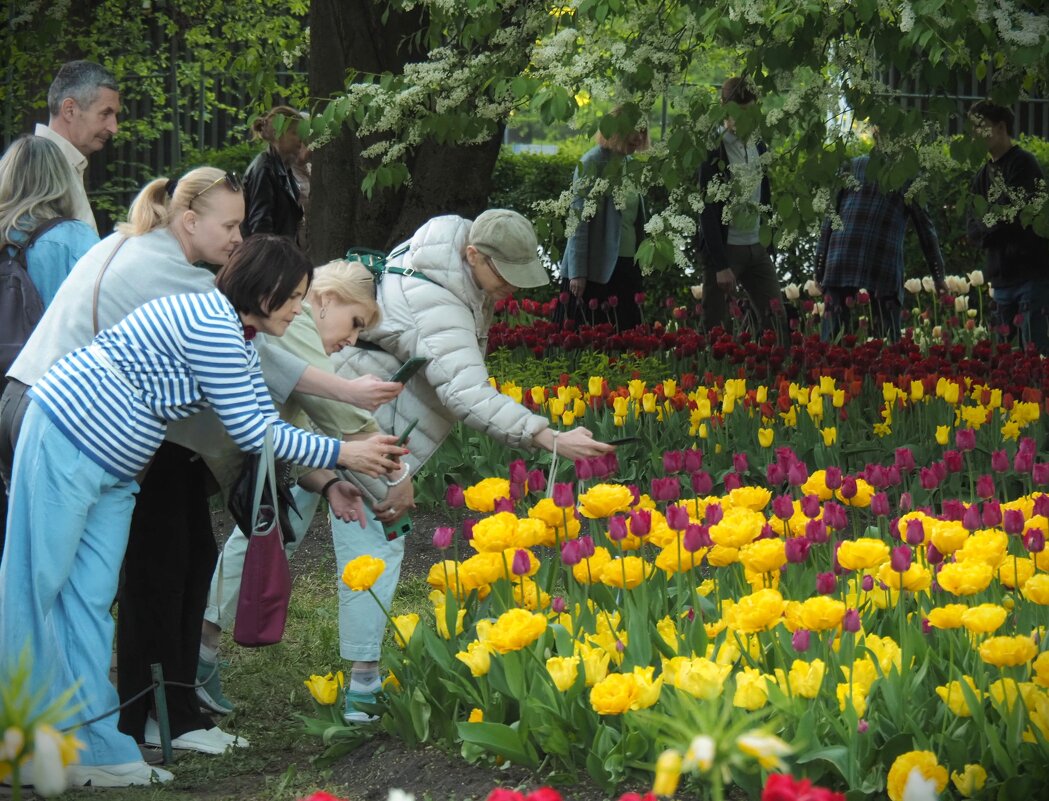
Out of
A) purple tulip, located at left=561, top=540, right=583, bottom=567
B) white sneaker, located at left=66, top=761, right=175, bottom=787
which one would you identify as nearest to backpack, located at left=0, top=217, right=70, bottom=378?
white sneaker, located at left=66, top=761, right=175, bottom=787

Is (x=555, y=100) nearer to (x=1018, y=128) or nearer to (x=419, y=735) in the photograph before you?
(x=419, y=735)

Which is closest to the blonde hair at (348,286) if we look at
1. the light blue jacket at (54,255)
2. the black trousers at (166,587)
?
the black trousers at (166,587)

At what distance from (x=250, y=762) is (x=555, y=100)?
2.21m

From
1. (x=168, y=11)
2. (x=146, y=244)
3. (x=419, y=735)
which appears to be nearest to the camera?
(x=419, y=735)

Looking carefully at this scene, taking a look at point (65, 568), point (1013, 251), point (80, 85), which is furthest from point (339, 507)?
point (1013, 251)

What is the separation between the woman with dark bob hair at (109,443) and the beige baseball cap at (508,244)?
620 millimetres

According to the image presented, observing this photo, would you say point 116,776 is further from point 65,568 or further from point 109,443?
point 109,443

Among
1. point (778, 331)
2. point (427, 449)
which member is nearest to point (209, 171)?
point (427, 449)

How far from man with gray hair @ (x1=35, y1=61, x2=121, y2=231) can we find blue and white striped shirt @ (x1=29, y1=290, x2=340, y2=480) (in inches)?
52.5

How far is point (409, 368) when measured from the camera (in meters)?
3.78

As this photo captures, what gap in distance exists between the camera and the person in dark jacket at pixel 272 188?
671 centimetres

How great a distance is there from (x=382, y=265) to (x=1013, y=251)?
A: 4.54m

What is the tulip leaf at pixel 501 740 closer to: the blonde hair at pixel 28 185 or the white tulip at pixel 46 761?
the white tulip at pixel 46 761

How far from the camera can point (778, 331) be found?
308 inches
